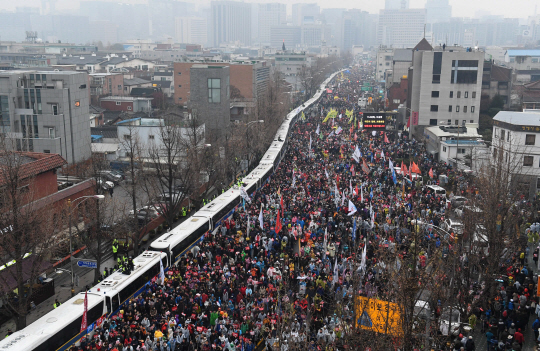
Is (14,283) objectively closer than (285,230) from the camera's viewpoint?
Yes

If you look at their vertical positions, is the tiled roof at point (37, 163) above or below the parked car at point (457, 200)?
above

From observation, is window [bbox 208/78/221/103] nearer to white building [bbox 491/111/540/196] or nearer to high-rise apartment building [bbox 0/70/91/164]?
high-rise apartment building [bbox 0/70/91/164]

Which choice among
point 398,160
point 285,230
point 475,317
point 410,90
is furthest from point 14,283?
point 410,90

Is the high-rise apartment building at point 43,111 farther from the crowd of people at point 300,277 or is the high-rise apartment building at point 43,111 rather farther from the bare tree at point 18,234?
the bare tree at point 18,234

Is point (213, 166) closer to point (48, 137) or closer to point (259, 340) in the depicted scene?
point (48, 137)

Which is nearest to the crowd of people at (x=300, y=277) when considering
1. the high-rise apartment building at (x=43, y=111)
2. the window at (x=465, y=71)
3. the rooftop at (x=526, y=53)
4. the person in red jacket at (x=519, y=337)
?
the person in red jacket at (x=519, y=337)

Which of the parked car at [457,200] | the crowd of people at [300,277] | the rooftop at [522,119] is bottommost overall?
the crowd of people at [300,277]
